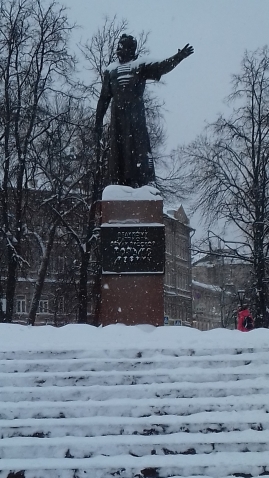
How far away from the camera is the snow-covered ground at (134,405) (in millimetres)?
4078

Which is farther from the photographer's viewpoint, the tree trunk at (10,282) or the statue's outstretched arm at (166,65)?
the tree trunk at (10,282)

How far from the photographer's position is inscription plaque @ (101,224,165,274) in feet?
23.7

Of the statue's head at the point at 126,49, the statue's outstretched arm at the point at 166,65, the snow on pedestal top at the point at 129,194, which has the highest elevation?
the statue's head at the point at 126,49

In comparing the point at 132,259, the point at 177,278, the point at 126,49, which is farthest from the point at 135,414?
the point at 177,278

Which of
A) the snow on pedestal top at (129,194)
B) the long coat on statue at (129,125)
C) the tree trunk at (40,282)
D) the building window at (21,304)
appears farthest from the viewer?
the building window at (21,304)

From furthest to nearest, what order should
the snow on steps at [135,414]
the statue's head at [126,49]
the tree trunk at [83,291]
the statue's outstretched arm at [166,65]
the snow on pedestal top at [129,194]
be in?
the tree trunk at [83,291] < the statue's head at [126,49] < the statue's outstretched arm at [166,65] < the snow on pedestal top at [129,194] < the snow on steps at [135,414]

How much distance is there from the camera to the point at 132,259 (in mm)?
7254

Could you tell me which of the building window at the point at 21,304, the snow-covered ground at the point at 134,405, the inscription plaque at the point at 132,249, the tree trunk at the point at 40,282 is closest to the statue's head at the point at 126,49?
the inscription plaque at the point at 132,249

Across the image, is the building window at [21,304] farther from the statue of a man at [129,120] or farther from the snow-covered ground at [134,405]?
the snow-covered ground at [134,405]

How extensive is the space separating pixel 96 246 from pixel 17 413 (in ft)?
40.1

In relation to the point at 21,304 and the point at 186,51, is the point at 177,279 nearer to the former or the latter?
the point at 21,304

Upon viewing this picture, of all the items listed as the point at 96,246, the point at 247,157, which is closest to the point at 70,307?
the point at 96,246

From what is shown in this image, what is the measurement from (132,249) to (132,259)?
0.13 m

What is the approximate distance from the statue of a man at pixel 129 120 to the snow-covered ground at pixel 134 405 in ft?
10.0
